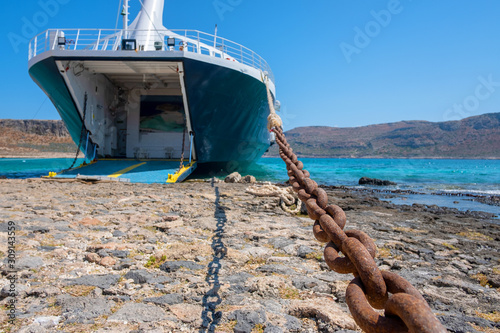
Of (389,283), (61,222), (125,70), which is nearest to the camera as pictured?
(389,283)

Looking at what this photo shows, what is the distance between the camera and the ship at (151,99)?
10844 millimetres

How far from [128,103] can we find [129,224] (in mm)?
12313

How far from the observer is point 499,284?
3.08 m

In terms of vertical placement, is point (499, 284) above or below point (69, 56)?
below

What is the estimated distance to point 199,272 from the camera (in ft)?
9.48

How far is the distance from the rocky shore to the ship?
20.6ft

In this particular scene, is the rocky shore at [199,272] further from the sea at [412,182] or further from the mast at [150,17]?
the mast at [150,17]

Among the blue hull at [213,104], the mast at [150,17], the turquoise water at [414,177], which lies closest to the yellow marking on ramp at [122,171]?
the blue hull at [213,104]

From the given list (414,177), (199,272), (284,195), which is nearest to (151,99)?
(284,195)

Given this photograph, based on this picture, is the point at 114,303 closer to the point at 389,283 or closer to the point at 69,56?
the point at 389,283

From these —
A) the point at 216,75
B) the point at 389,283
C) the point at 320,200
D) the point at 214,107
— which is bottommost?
the point at 389,283

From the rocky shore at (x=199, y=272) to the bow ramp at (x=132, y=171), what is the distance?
15.8ft

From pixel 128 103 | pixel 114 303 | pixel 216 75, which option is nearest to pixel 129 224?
pixel 114 303

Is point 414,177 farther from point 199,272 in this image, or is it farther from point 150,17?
point 199,272
